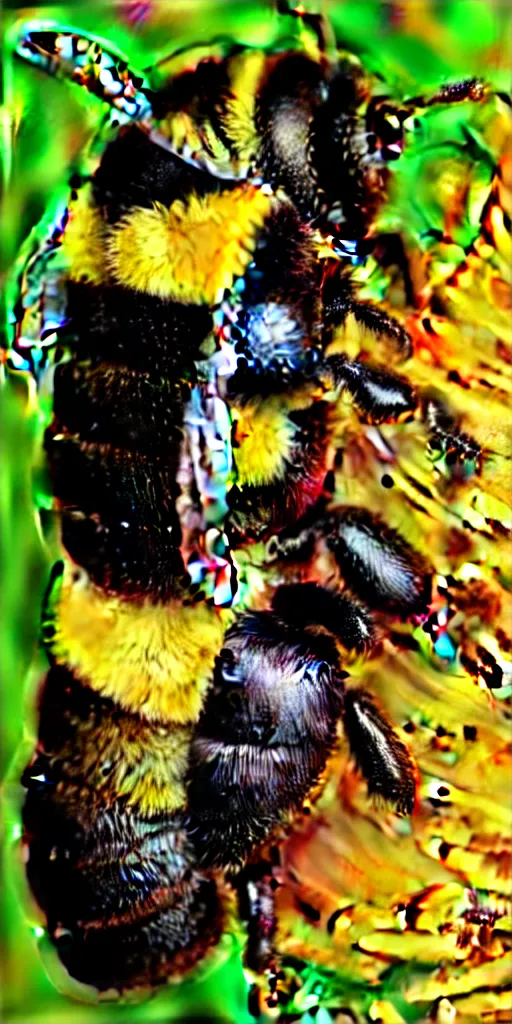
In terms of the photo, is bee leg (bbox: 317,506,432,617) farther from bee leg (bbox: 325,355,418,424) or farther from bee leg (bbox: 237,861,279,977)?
bee leg (bbox: 237,861,279,977)

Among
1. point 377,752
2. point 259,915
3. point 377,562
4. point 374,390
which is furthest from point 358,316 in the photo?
point 259,915

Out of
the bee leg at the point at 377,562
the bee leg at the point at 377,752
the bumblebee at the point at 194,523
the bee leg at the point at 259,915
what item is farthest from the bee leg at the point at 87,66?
the bee leg at the point at 259,915

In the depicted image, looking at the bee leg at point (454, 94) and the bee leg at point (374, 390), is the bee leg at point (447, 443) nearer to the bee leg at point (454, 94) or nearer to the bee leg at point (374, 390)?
the bee leg at point (374, 390)

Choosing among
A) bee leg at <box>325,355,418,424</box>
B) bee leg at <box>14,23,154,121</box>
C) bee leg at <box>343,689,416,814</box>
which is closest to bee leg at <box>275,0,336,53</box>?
bee leg at <box>14,23,154,121</box>

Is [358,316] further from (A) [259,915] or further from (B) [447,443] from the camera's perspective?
(A) [259,915]

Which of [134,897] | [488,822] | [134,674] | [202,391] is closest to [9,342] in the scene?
[202,391]

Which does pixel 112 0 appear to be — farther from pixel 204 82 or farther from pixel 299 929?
pixel 299 929
